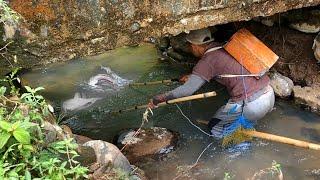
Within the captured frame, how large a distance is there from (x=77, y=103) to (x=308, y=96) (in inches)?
155

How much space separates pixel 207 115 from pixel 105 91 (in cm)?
213

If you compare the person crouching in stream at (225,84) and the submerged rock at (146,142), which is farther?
the submerged rock at (146,142)

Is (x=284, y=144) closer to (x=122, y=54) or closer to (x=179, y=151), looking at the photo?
(x=179, y=151)

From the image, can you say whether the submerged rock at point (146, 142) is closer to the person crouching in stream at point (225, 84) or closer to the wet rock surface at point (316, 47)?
the person crouching in stream at point (225, 84)

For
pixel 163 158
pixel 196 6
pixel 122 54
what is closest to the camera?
pixel 196 6

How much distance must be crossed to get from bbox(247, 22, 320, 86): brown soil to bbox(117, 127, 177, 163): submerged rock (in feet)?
7.82

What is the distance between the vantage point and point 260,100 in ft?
19.1

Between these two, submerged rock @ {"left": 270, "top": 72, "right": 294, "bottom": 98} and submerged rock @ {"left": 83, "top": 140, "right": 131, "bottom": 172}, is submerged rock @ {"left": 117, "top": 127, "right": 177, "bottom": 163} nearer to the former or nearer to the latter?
submerged rock @ {"left": 83, "top": 140, "right": 131, "bottom": 172}

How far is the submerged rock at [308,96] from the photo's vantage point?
6406 mm

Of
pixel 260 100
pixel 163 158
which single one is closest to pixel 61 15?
pixel 163 158

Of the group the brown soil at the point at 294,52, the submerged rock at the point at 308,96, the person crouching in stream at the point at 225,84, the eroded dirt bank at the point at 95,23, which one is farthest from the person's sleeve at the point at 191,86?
the brown soil at the point at 294,52

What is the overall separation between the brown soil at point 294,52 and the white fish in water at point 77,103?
10.8 feet

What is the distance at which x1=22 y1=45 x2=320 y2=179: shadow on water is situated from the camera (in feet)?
18.0

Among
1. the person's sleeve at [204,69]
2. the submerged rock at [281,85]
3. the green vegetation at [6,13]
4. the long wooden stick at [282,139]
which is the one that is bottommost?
the long wooden stick at [282,139]
